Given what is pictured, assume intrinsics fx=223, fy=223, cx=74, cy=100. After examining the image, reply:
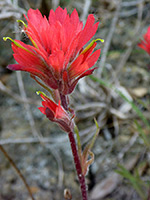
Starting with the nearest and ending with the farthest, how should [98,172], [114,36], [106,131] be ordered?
1. [98,172]
2. [106,131]
3. [114,36]

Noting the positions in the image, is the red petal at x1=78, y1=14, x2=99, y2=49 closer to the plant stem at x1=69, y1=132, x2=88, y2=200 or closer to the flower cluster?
the flower cluster

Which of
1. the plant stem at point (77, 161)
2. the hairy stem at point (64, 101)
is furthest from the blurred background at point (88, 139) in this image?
the hairy stem at point (64, 101)

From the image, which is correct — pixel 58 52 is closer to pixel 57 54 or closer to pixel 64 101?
pixel 57 54

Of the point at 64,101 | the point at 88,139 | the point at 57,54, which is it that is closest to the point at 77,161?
the point at 64,101

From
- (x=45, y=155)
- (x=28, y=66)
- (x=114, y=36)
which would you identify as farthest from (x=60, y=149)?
(x=114, y=36)

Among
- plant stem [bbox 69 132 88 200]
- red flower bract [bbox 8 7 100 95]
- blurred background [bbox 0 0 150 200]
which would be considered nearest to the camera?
red flower bract [bbox 8 7 100 95]

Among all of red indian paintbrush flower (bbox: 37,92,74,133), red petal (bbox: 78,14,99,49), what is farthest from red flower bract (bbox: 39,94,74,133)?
red petal (bbox: 78,14,99,49)

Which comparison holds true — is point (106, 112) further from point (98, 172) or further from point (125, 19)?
point (125, 19)

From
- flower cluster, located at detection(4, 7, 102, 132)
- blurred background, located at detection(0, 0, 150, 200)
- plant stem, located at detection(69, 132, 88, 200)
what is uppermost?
flower cluster, located at detection(4, 7, 102, 132)
